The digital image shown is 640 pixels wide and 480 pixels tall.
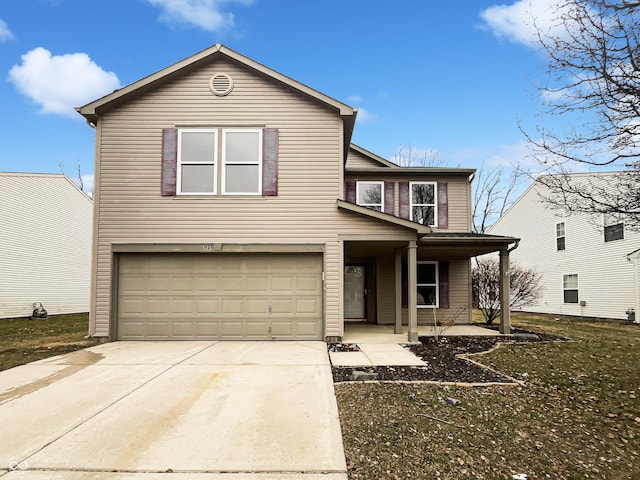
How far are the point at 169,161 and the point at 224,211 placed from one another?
6.04ft

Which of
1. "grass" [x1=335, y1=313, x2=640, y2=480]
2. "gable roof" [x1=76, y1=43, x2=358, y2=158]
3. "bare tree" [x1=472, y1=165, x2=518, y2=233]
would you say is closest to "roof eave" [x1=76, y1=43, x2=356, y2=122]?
"gable roof" [x1=76, y1=43, x2=358, y2=158]

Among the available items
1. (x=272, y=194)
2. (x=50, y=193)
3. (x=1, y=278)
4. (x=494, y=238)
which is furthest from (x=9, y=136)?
(x=494, y=238)

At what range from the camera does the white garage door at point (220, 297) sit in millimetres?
9602

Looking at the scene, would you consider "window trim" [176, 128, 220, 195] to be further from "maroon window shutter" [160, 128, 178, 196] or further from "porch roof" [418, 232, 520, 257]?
"porch roof" [418, 232, 520, 257]

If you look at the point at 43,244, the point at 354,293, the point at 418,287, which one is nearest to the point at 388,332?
the point at 418,287

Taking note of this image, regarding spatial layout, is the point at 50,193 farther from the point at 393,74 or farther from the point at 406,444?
the point at 406,444

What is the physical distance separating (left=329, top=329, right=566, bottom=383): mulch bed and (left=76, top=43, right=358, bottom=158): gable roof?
5753 mm

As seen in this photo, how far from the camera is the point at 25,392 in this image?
5477mm

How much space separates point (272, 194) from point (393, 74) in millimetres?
14697

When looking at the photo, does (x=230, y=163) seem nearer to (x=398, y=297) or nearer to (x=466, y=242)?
(x=398, y=297)

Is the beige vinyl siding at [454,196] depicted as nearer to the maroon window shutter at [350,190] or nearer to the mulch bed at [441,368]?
the maroon window shutter at [350,190]

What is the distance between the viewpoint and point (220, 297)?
31.8 ft

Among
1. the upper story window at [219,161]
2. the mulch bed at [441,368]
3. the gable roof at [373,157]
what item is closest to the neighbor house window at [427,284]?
the mulch bed at [441,368]

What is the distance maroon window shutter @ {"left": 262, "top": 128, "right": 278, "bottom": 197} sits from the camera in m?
9.77
